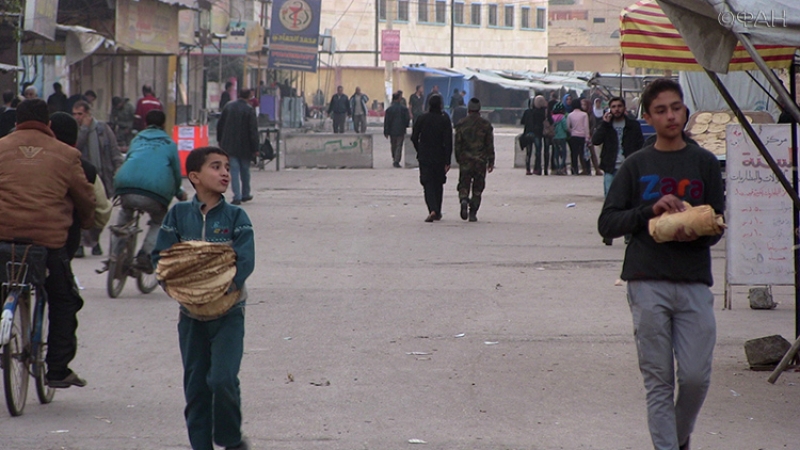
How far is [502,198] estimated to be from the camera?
21047 mm

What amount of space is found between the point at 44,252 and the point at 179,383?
48.5 inches

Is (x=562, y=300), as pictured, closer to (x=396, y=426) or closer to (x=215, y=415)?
(x=396, y=426)

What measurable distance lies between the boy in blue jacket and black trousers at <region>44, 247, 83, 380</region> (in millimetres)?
1635

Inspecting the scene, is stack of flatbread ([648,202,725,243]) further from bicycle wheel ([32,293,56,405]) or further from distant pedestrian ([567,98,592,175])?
distant pedestrian ([567,98,592,175])

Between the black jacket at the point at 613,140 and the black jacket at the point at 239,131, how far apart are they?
6.59m

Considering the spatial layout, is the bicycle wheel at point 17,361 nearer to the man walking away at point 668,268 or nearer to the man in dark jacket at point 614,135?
the man walking away at point 668,268

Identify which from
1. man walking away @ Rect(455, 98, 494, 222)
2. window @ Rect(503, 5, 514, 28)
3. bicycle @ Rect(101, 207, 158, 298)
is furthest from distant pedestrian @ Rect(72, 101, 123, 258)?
window @ Rect(503, 5, 514, 28)

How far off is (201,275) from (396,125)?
979 inches

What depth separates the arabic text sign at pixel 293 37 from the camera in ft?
116

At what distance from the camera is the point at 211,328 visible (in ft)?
16.9

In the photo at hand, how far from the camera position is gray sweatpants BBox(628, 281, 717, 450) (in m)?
4.74

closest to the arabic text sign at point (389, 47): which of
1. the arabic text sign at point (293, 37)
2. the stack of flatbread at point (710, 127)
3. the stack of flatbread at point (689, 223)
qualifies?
the arabic text sign at point (293, 37)

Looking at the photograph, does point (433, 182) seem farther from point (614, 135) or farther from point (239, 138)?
point (239, 138)

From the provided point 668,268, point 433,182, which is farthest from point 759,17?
Result: point 433,182
